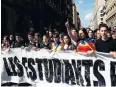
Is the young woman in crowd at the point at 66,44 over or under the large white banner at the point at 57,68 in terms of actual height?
over

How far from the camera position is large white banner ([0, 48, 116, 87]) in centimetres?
807

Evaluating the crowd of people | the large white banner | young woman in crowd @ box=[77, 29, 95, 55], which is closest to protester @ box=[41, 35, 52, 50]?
the crowd of people

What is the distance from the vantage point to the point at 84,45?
8.20m

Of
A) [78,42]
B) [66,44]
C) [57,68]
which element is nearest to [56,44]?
[66,44]

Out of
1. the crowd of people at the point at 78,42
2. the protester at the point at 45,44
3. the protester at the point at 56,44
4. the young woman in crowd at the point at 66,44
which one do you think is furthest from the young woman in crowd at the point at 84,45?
the protester at the point at 45,44

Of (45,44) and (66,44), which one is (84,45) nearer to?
(66,44)

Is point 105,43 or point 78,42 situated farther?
point 78,42

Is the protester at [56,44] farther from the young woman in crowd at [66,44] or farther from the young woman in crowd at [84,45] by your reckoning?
the young woman in crowd at [84,45]

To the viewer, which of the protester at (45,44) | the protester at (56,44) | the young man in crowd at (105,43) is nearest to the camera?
the young man in crowd at (105,43)

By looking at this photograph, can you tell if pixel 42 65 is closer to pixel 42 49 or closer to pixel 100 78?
pixel 42 49

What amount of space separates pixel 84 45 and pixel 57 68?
1.00 metres

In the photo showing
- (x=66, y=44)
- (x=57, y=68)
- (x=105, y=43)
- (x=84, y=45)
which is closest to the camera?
(x=105, y=43)

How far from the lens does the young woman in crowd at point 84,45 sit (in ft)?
26.6

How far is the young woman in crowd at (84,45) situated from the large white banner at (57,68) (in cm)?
14
